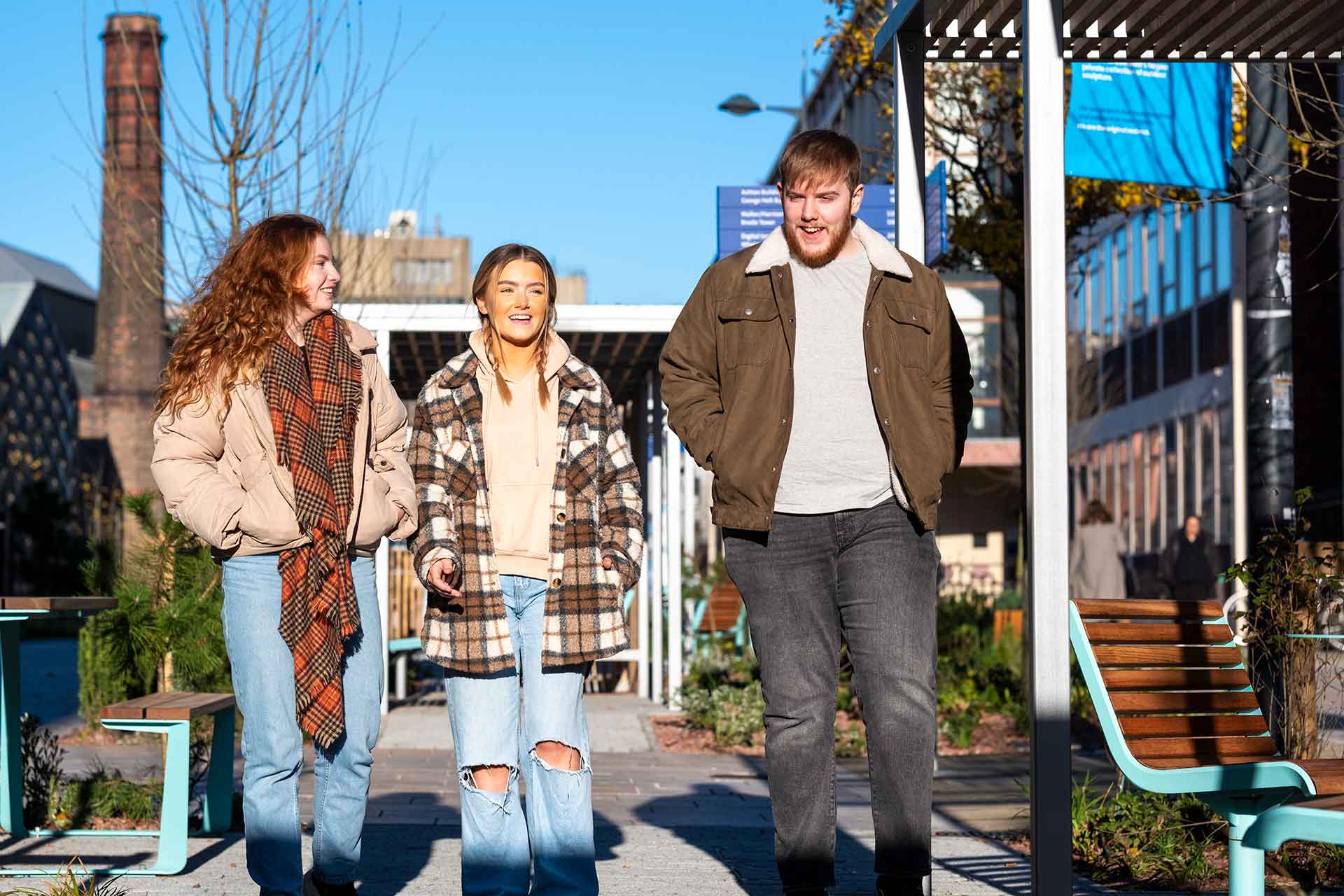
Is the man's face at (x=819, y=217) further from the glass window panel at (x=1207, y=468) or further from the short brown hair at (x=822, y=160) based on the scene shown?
the glass window panel at (x=1207, y=468)

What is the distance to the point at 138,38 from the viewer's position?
42.1 m

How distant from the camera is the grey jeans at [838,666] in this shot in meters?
4.36

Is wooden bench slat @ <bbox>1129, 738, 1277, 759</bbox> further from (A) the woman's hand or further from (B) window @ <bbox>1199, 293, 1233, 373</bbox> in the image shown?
(B) window @ <bbox>1199, 293, 1233, 373</bbox>

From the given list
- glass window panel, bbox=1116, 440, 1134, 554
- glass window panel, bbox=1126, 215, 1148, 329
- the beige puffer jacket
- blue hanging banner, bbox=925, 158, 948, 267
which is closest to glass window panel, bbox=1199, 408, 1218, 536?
glass window panel, bbox=1126, 215, 1148, 329

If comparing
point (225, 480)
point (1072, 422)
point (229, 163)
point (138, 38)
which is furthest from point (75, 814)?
point (138, 38)

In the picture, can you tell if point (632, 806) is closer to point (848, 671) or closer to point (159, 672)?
point (159, 672)

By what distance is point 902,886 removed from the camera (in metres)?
4.32

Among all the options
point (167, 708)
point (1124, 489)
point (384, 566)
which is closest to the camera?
point (167, 708)

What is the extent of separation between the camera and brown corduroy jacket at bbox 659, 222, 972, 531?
14.3 ft

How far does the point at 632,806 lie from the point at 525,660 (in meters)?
3.49

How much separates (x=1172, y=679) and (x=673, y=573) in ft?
27.8

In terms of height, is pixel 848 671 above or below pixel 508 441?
below

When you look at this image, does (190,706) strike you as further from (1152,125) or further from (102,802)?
(1152,125)

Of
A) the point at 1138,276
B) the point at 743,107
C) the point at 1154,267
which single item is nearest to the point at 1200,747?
the point at 743,107
